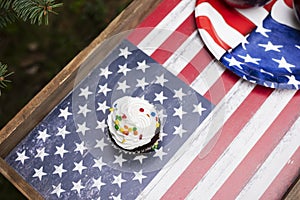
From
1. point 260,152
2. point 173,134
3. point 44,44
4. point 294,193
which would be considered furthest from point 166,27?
point 44,44

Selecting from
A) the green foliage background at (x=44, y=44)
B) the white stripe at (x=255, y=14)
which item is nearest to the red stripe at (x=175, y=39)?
the white stripe at (x=255, y=14)

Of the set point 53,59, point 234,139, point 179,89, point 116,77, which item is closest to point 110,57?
point 116,77

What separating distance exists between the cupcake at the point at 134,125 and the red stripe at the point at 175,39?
0.15 meters

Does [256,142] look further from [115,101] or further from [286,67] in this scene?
[115,101]

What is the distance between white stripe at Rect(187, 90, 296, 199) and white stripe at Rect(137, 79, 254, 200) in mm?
48

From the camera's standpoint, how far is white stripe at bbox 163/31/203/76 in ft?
4.45

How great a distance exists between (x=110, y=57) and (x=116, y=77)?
0.05 metres

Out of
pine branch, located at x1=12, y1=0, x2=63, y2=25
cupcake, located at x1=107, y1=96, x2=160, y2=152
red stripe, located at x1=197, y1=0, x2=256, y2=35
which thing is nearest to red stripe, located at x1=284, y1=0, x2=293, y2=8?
red stripe, located at x1=197, y1=0, x2=256, y2=35

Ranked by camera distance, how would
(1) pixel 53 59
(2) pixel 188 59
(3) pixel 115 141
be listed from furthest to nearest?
(1) pixel 53 59 → (2) pixel 188 59 → (3) pixel 115 141

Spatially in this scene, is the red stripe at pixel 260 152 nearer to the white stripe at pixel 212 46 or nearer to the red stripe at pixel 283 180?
the red stripe at pixel 283 180

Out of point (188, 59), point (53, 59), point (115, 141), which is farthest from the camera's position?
point (53, 59)

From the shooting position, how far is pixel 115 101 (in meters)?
1.32

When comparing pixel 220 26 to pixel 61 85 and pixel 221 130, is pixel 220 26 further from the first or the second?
pixel 61 85

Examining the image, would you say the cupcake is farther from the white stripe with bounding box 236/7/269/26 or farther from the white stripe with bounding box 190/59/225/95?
the white stripe with bounding box 236/7/269/26
